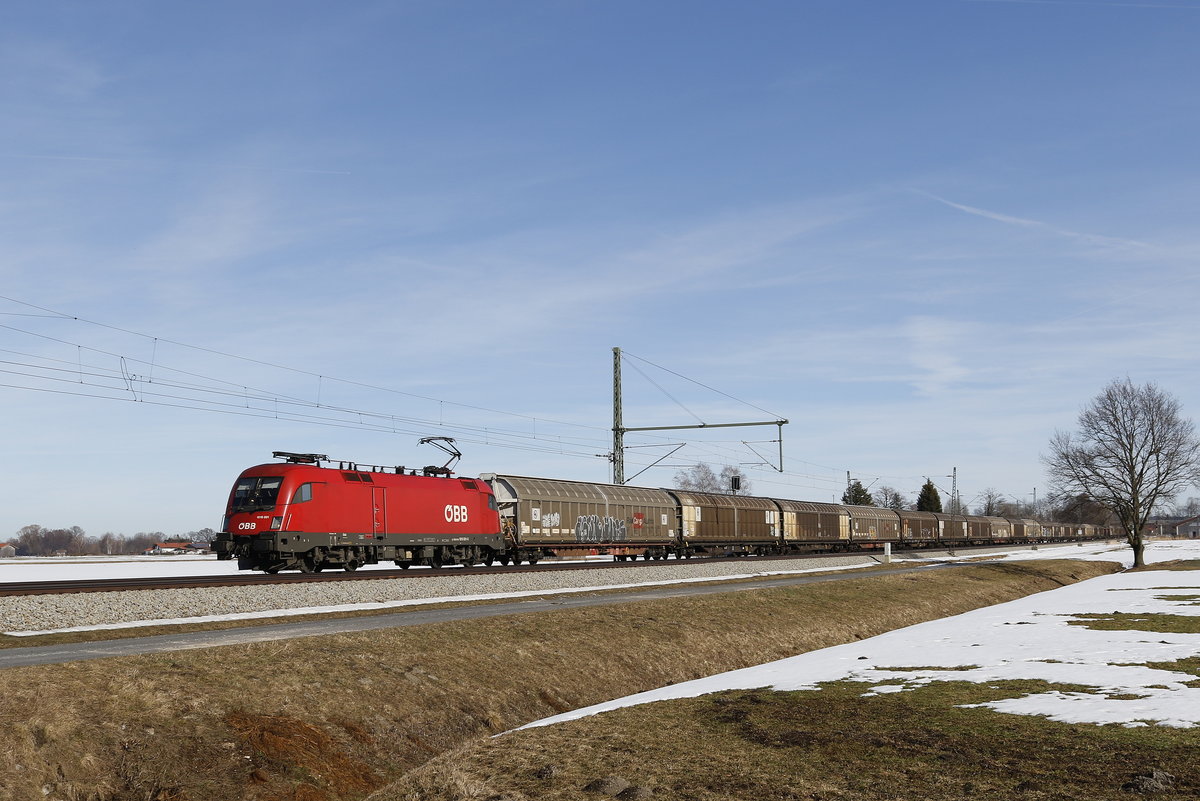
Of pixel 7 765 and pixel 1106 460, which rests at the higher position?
pixel 1106 460

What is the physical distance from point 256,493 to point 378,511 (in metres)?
5.31

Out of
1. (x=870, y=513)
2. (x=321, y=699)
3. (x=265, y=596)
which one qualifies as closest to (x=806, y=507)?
(x=870, y=513)

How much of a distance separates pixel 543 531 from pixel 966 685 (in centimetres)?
3423

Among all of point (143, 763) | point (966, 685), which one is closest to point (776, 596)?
point (966, 685)

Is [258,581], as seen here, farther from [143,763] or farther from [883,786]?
[883,786]

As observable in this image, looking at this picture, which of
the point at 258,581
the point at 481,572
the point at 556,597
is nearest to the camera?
the point at 258,581

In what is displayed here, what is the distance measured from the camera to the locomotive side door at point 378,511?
37.8 meters

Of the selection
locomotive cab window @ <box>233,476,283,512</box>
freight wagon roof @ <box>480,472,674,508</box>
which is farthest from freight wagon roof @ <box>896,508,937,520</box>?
locomotive cab window @ <box>233,476,283,512</box>

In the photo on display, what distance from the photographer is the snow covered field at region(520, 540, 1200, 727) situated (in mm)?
13195

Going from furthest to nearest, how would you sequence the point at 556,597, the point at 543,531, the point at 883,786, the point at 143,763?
the point at 543,531 < the point at 556,597 < the point at 143,763 < the point at 883,786

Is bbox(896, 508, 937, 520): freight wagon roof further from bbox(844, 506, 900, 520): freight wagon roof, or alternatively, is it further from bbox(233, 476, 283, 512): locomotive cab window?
bbox(233, 476, 283, 512): locomotive cab window

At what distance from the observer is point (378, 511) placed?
38.0m

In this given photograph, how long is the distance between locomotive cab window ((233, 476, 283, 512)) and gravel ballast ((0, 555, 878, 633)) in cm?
642

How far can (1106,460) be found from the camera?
2317 inches
